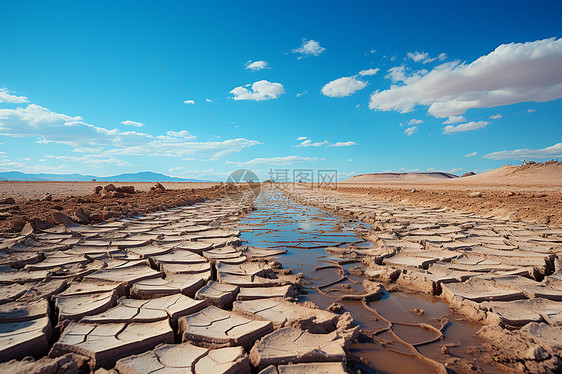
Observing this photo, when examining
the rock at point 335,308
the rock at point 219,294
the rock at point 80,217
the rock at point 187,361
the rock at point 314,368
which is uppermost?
the rock at point 80,217

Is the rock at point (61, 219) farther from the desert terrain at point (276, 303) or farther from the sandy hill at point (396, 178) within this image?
the sandy hill at point (396, 178)

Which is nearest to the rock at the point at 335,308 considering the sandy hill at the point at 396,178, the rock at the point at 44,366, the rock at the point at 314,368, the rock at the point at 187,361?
the rock at the point at 314,368

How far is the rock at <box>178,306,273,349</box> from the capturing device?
68.1 inches

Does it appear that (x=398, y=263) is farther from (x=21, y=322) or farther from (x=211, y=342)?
(x=21, y=322)

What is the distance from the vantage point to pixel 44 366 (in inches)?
57.4

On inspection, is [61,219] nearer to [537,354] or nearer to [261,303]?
[261,303]

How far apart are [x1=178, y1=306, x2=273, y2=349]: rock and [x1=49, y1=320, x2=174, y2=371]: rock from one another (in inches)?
5.3

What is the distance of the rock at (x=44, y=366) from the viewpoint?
1.44 m

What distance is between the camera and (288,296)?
248 cm

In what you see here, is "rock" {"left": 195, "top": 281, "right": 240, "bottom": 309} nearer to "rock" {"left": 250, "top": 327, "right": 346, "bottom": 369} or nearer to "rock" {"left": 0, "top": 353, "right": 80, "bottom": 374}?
"rock" {"left": 250, "top": 327, "right": 346, "bottom": 369}

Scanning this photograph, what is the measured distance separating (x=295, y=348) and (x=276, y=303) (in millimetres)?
645

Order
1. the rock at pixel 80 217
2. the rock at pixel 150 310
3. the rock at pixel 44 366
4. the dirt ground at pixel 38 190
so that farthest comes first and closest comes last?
the dirt ground at pixel 38 190 → the rock at pixel 80 217 → the rock at pixel 150 310 → the rock at pixel 44 366

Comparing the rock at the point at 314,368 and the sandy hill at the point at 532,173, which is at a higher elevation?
the sandy hill at the point at 532,173

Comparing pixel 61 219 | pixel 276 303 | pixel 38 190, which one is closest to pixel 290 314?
pixel 276 303
